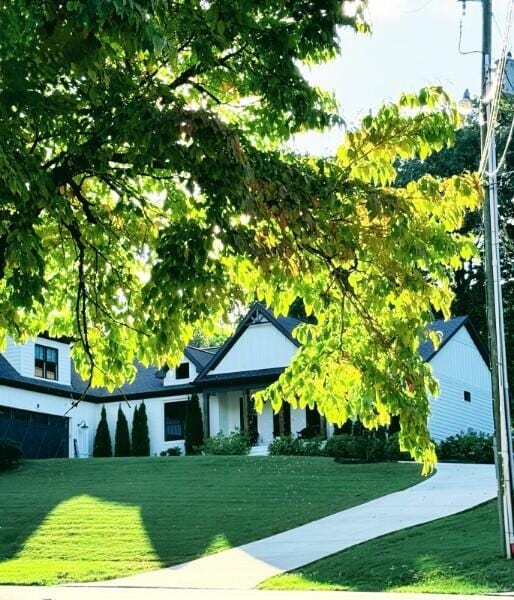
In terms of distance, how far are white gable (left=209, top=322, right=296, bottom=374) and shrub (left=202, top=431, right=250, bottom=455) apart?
3077mm

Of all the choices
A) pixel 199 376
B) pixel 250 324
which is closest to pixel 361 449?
pixel 250 324

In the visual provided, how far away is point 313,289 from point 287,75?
7.73ft

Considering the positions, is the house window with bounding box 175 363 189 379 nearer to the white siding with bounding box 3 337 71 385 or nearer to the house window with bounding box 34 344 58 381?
the white siding with bounding box 3 337 71 385

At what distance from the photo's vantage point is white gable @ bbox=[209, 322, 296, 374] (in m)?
38.2

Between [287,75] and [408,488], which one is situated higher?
[287,75]

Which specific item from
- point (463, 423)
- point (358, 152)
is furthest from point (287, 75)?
point (463, 423)

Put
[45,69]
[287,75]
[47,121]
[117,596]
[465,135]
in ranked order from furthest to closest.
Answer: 1. [465,135]
2. [117,596]
3. [287,75]
4. [47,121]
5. [45,69]

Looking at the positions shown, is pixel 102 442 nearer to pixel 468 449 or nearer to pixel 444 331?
pixel 444 331

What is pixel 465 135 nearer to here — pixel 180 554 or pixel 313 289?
pixel 180 554

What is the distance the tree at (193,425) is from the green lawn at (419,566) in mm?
21610

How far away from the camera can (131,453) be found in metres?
39.9

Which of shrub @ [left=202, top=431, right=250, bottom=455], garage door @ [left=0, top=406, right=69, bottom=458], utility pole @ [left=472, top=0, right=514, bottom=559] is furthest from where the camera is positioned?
garage door @ [left=0, top=406, right=69, bottom=458]

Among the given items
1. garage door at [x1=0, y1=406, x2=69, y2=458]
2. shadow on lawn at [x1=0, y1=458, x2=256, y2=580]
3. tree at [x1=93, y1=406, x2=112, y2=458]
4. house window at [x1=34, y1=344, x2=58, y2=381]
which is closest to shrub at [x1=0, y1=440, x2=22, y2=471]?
shadow on lawn at [x1=0, y1=458, x2=256, y2=580]

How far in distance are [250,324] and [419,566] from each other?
994 inches
